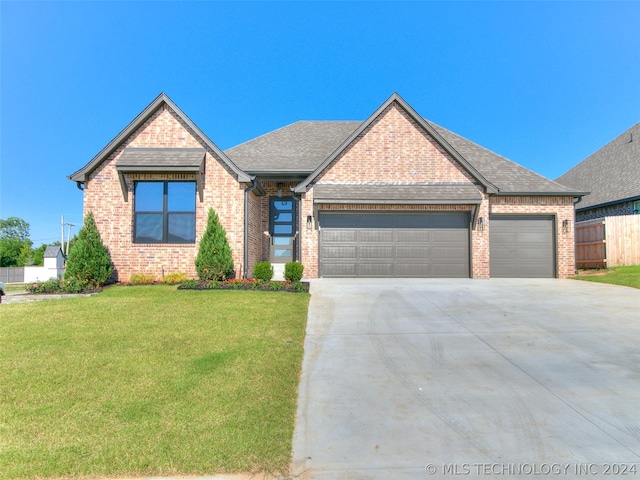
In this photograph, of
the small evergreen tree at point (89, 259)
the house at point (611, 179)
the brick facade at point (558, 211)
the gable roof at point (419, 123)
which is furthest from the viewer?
the house at point (611, 179)

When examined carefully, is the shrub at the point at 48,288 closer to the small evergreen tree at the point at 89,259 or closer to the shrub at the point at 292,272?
the small evergreen tree at the point at 89,259

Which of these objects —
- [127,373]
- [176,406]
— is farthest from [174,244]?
[176,406]

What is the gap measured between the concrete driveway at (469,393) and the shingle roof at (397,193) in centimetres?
575

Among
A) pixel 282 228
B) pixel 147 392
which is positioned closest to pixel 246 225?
pixel 282 228

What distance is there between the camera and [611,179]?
19531 millimetres

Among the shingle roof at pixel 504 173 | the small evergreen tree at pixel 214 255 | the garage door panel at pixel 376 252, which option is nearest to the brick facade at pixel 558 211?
the shingle roof at pixel 504 173

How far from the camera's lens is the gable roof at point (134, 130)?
12125 millimetres

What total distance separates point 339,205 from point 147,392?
33.2 ft

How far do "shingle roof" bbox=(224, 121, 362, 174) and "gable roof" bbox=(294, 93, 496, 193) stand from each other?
86 cm

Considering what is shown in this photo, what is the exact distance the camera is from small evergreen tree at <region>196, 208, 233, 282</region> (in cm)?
1117

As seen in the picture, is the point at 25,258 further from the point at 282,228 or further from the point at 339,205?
the point at 339,205

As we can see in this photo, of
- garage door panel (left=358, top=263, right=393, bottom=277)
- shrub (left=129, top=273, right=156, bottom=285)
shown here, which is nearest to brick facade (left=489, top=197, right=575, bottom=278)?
garage door panel (left=358, top=263, right=393, bottom=277)

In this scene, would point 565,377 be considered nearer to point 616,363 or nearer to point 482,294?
point 616,363

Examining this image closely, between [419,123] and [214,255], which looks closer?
[214,255]
